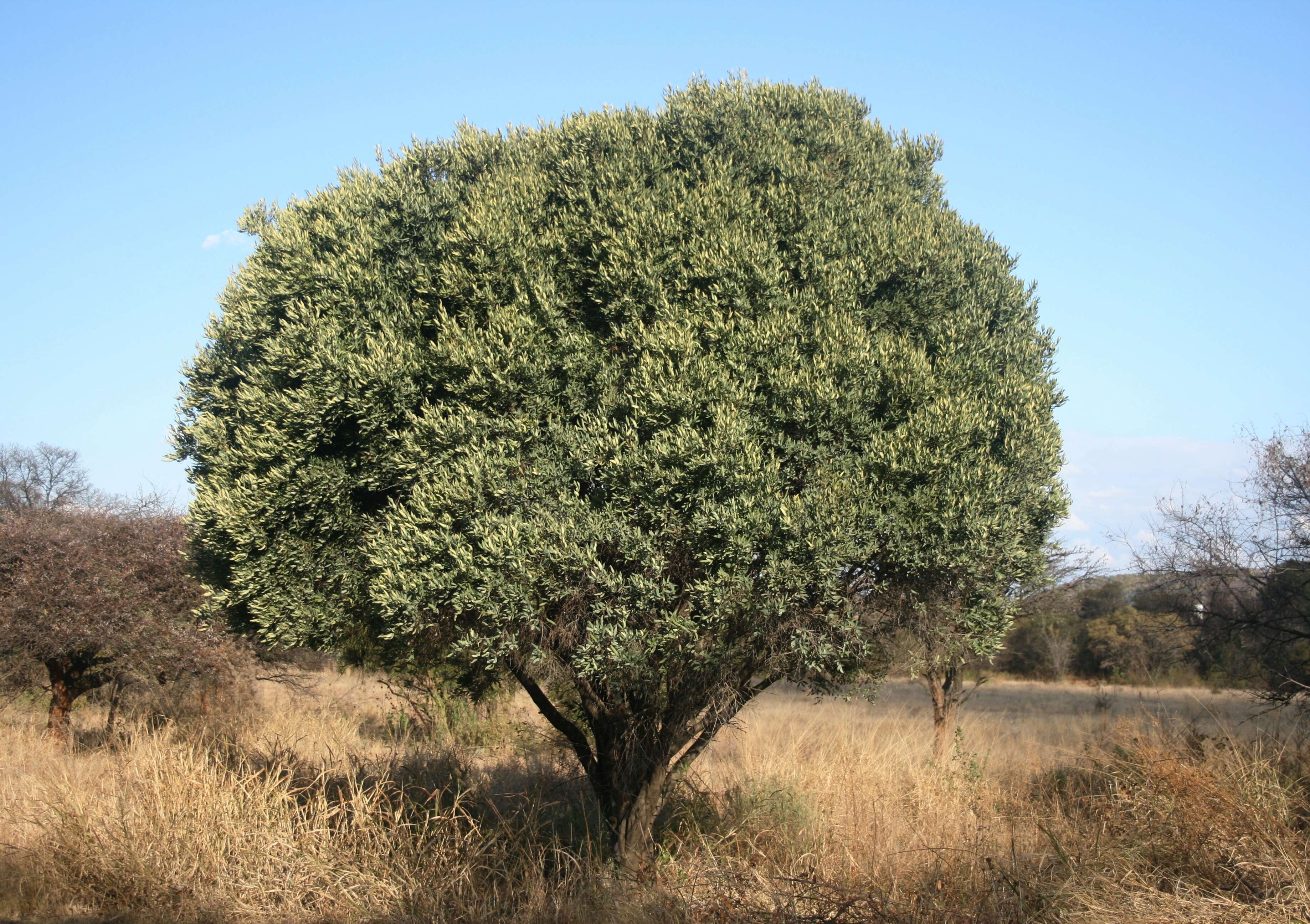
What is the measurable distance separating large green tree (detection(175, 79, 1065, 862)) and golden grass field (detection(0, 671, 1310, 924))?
146cm

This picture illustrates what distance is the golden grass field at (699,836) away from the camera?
612cm

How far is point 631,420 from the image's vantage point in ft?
22.9

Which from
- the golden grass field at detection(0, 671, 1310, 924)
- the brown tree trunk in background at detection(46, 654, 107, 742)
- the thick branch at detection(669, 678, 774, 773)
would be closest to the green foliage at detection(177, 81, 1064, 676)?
the thick branch at detection(669, 678, 774, 773)

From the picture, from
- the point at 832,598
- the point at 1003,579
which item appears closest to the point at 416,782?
the point at 832,598

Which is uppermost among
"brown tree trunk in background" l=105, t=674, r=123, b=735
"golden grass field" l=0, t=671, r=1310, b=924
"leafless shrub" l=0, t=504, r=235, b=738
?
"leafless shrub" l=0, t=504, r=235, b=738

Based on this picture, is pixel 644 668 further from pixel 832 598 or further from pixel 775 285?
pixel 775 285

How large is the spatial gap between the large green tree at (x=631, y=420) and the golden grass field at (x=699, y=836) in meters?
1.46

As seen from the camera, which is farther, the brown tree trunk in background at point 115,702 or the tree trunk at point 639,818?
the brown tree trunk in background at point 115,702

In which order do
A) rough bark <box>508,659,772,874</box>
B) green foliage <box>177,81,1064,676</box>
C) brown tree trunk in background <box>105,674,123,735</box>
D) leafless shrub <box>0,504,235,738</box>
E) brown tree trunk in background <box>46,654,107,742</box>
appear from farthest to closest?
brown tree trunk in background <box>105,674,123,735</box> < brown tree trunk in background <box>46,654,107,742</box> < leafless shrub <box>0,504,235,738</box> < rough bark <box>508,659,772,874</box> < green foliage <box>177,81,1064,676</box>

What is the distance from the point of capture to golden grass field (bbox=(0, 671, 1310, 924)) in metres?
6.12

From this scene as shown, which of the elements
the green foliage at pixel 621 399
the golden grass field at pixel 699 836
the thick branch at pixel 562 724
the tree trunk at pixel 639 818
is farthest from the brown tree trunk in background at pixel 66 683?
the tree trunk at pixel 639 818

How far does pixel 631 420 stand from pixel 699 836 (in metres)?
4.54

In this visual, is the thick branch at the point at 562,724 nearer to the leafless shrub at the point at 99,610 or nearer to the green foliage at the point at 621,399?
the green foliage at the point at 621,399

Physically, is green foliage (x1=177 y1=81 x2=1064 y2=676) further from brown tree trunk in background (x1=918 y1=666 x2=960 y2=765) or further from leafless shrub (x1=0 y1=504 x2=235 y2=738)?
brown tree trunk in background (x1=918 y1=666 x2=960 y2=765)
